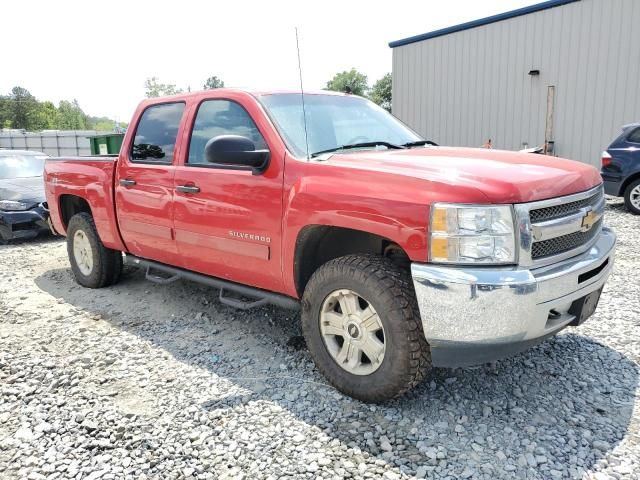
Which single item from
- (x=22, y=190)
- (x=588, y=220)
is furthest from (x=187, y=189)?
(x=22, y=190)

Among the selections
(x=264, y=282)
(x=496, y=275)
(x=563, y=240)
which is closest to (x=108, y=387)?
(x=264, y=282)

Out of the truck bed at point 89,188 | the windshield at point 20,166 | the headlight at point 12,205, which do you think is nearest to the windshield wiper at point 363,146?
the truck bed at point 89,188

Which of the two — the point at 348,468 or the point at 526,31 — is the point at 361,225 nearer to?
the point at 348,468

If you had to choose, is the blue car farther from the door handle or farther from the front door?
the door handle

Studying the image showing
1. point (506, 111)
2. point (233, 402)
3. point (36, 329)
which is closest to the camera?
point (233, 402)

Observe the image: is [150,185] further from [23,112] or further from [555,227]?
[23,112]

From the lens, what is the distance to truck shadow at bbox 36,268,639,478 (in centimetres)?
260

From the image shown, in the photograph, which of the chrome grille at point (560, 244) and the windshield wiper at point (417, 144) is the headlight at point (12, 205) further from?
the chrome grille at point (560, 244)

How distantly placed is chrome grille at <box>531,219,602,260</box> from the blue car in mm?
7230

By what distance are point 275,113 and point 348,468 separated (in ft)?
7.52

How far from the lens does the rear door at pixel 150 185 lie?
420 cm

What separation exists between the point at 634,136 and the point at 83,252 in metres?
9.11

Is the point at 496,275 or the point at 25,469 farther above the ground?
the point at 496,275

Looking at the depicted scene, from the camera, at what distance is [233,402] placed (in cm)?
308
